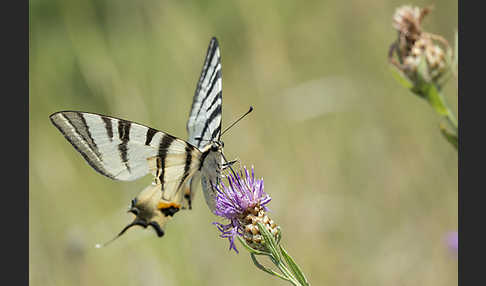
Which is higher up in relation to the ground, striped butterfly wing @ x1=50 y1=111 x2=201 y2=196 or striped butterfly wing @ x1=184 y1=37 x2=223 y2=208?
striped butterfly wing @ x1=184 y1=37 x2=223 y2=208

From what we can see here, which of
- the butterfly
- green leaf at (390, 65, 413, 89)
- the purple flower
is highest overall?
green leaf at (390, 65, 413, 89)

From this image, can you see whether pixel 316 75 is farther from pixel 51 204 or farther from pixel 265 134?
pixel 51 204

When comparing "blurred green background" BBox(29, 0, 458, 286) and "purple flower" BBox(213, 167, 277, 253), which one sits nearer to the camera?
"purple flower" BBox(213, 167, 277, 253)

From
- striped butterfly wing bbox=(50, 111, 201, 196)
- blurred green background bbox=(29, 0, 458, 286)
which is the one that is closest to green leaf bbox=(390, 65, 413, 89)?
striped butterfly wing bbox=(50, 111, 201, 196)

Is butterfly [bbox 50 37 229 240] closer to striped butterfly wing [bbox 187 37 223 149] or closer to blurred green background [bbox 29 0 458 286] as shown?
striped butterfly wing [bbox 187 37 223 149]

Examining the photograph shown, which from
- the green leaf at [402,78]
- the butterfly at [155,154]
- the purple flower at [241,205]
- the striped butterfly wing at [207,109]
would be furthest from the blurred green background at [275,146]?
the green leaf at [402,78]

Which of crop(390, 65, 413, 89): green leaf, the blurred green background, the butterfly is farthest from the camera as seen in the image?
the blurred green background

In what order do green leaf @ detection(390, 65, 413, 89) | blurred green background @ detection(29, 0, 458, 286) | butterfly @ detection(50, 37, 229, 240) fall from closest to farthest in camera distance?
green leaf @ detection(390, 65, 413, 89), butterfly @ detection(50, 37, 229, 240), blurred green background @ detection(29, 0, 458, 286)
